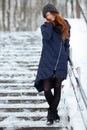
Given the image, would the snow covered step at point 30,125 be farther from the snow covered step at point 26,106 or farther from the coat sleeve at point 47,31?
the coat sleeve at point 47,31

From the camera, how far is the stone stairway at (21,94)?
711 centimetres

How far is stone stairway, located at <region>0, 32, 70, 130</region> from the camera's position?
711cm

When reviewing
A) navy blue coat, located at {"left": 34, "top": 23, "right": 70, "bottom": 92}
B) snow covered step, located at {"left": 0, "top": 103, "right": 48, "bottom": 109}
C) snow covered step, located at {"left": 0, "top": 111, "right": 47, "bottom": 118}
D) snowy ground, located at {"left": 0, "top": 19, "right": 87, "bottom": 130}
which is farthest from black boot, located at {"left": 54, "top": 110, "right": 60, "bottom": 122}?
snow covered step, located at {"left": 0, "top": 103, "right": 48, "bottom": 109}

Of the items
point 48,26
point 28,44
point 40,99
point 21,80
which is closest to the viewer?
point 48,26

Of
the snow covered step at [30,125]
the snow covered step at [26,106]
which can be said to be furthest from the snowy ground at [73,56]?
the snow covered step at [26,106]

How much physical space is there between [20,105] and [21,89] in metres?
1.16

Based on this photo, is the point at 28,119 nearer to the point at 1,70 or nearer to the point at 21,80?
the point at 21,80

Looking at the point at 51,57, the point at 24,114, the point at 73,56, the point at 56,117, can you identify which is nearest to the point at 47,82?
the point at 51,57

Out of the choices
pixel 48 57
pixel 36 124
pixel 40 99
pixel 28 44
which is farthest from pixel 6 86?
pixel 28 44

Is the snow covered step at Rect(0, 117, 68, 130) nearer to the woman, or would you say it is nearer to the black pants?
the black pants

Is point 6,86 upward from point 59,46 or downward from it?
downward

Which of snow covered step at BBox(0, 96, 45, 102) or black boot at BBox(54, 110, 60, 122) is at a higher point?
black boot at BBox(54, 110, 60, 122)

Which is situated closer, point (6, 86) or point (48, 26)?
point (48, 26)

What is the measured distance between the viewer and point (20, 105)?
26.8ft
